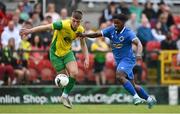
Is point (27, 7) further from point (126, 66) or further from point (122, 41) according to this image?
point (126, 66)

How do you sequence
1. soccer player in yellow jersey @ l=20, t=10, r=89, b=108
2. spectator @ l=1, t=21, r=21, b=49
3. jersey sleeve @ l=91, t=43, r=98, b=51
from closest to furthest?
soccer player in yellow jersey @ l=20, t=10, r=89, b=108, spectator @ l=1, t=21, r=21, b=49, jersey sleeve @ l=91, t=43, r=98, b=51

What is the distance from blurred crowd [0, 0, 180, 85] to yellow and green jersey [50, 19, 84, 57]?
3.78m

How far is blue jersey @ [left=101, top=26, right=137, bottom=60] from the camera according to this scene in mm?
15984

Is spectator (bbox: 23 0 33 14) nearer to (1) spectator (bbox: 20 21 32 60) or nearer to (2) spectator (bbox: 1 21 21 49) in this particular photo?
A: (1) spectator (bbox: 20 21 32 60)

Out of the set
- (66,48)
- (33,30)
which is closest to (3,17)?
(66,48)

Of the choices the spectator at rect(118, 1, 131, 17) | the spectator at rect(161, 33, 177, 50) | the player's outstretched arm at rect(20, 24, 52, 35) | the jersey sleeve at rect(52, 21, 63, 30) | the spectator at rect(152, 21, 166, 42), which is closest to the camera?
the player's outstretched arm at rect(20, 24, 52, 35)

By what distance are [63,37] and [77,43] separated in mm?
4849

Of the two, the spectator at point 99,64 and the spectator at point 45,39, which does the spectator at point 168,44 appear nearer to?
the spectator at point 99,64

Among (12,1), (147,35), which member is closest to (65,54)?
(147,35)

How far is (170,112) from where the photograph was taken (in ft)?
56.6

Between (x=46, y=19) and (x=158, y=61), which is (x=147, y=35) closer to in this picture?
(x=158, y=61)

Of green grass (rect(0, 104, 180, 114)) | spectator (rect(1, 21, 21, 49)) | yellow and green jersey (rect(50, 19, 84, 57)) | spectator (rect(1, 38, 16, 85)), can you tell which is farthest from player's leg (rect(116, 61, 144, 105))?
spectator (rect(1, 21, 21, 49))

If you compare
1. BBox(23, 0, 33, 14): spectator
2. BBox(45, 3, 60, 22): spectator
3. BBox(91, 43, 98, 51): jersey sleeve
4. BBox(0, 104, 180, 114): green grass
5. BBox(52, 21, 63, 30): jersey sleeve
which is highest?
BBox(23, 0, 33, 14): spectator

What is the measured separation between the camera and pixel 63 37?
16391 millimetres
